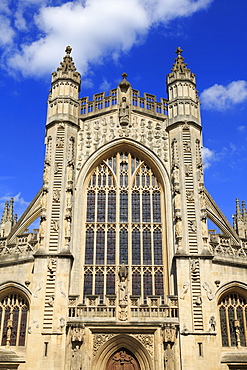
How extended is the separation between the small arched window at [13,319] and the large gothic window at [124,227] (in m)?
2.95

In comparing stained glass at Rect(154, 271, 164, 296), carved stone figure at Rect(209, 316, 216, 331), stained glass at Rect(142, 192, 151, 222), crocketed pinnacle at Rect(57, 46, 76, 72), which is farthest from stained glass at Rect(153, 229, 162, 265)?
crocketed pinnacle at Rect(57, 46, 76, 72)

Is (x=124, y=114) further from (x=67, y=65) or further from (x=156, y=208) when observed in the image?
(x=156, y=208)

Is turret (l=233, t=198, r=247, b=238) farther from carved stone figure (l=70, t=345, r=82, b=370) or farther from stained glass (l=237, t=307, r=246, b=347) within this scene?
carved stone figure (l=70, t=345, r=82, b=370)

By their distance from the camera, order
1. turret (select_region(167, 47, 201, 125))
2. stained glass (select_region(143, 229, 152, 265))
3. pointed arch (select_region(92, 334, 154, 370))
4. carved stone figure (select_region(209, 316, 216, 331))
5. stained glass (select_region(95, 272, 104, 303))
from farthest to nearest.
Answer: turret (select_region(167, 47, 201, 125))
stained glass (select_region(143, 229, 152, 265))
stained glass (select_region(95, 272, 104, 303))
carved stone figure (select_region(209, 316, 216, 331))
pointed arch (select_region(92, 334, 154, 370))

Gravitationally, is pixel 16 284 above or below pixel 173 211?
below

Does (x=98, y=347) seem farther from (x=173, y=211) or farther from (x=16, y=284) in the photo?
(x=173, y=211)

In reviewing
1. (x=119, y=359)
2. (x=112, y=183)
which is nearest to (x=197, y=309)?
(x=119, y=359)

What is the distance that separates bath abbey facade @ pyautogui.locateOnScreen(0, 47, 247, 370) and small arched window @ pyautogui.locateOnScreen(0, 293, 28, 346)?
5 cm

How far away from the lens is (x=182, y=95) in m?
24.1

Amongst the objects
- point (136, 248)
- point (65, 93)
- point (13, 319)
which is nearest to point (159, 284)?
point (136, 248)

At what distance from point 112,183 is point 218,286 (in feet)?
23.9

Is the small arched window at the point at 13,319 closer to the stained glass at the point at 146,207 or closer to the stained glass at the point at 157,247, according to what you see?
the stained glass at the point at 157,247

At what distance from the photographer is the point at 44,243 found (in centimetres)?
2009

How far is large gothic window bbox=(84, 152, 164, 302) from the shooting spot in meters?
20.7
